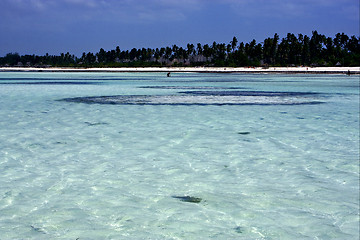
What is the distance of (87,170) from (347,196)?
4.24 metres

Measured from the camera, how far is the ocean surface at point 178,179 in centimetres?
593

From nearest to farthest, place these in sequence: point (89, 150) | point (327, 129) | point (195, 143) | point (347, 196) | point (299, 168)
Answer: point (347, 196), point (299, 168), point (89, 150), point (195, 143), point (327, 129)

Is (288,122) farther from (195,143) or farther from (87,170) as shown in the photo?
(87,170)

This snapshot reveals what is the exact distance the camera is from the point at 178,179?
816 centimetres

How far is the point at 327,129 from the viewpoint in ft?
46.3

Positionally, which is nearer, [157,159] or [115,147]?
[157,159]

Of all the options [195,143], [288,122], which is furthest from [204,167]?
[288,122]

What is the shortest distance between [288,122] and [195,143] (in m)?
4.97

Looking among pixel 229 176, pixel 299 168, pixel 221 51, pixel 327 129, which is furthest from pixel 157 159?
pixel 221 51

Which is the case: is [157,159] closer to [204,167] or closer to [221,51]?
[204,167]

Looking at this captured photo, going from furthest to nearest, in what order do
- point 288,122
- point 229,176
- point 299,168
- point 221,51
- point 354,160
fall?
1. point 221,51
2. point 288,122
3. point 354,160
4. point 299,168
5. point 229,176

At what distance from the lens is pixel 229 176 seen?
27.6 ft

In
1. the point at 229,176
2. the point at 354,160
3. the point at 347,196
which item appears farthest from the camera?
the point at 354,160

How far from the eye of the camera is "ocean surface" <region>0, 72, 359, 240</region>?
5.93 meters
